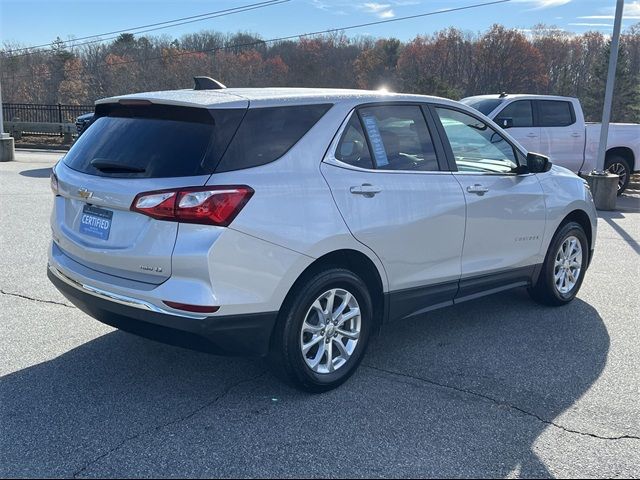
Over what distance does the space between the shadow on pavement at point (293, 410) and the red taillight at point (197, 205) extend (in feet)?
3.68

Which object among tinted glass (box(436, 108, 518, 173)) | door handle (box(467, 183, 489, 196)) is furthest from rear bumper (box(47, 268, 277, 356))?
tinted glass (box(436, 108, 518, 173))

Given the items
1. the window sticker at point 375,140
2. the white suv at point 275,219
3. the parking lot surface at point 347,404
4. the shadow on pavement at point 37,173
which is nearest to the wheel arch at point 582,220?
the parking lot surface at point 347,404

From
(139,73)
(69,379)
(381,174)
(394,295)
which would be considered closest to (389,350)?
(394,295)

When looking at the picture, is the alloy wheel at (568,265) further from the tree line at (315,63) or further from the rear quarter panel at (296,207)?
the tree line at (315,63)

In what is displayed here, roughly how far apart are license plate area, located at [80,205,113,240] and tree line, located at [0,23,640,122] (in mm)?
53769

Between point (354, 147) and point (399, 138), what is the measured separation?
1.56 ft

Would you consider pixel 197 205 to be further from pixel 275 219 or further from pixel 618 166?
pixel 618 166

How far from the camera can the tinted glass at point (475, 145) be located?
15.1 feet

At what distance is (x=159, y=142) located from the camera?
3.46m

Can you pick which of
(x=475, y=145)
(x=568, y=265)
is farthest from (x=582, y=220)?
(x=475, y=145)

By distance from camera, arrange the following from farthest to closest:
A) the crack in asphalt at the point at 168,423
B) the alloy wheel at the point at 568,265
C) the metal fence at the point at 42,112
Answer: the metal fence at the point at 42,112
the alloy wheel at the point at 568,265
the crack in asphalt at the point at 168,423

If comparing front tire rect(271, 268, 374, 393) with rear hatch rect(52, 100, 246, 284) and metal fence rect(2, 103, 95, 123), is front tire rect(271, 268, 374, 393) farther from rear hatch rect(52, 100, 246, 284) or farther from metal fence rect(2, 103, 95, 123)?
metal fence rect(2, 103, 95, 123)

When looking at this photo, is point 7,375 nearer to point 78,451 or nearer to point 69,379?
point 69,379

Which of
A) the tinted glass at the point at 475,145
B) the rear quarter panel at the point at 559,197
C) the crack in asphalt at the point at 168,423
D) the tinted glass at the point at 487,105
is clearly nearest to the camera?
the crack in asphalt at the point at 168,423
